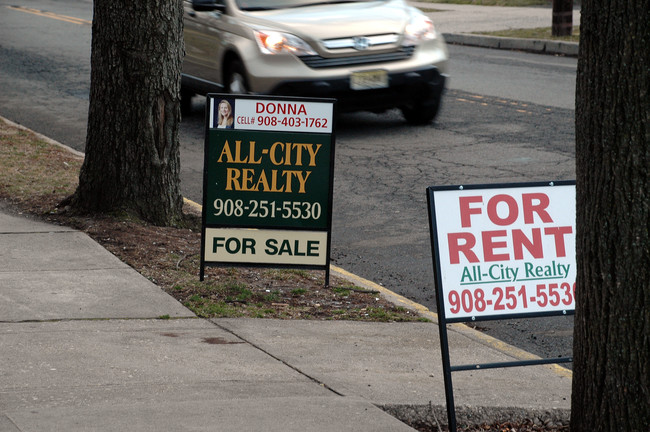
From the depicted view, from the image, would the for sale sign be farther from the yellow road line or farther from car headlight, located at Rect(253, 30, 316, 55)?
the yellow road line

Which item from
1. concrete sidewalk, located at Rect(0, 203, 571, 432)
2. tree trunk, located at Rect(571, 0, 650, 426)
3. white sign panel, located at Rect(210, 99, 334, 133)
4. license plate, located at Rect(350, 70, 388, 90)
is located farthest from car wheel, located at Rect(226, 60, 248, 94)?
tree trunk, located at Rect(571, 0, 650, 426)

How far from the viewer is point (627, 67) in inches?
143

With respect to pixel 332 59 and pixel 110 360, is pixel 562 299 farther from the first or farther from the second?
pixel 332 59

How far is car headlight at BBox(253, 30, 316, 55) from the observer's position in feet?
36.6

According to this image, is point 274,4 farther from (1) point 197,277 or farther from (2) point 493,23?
(2) point 493,23

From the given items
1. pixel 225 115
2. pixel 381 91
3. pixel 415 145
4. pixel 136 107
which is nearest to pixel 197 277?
pixel 225 115

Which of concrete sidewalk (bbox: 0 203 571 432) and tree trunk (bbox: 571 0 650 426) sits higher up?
tree trunk (bbox: 571 0 650 426)

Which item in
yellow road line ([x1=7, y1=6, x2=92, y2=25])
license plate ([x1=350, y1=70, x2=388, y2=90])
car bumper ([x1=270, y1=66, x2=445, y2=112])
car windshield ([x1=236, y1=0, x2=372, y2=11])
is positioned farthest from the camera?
yellow road line ([x1=7, y1=6, x2=92, y2=25])

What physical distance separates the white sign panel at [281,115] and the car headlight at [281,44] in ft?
15.6

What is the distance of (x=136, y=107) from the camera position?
7.64 meters

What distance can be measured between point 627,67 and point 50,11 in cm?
2681

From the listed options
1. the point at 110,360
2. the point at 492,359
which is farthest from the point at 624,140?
the point at 110,360

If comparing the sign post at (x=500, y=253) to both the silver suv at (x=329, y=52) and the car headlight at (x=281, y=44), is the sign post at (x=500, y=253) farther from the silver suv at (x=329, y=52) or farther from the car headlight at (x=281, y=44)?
the car headlight at (x=281, y=44)

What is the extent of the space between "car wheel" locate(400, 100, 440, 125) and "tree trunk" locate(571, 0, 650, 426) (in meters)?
8.36
